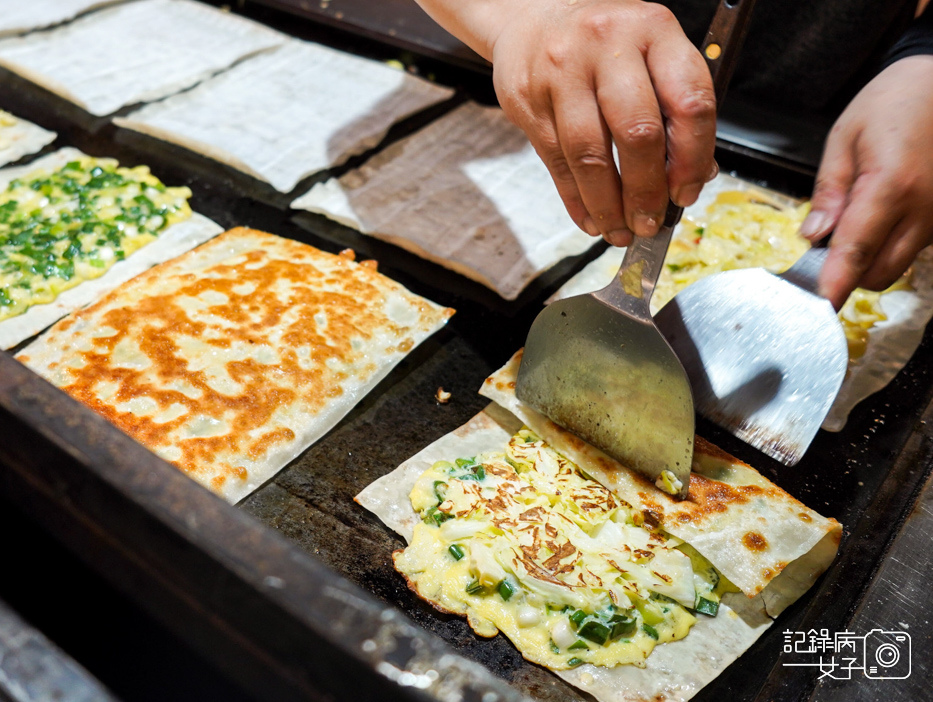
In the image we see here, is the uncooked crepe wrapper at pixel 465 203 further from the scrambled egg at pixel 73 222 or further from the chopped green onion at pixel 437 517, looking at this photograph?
the chopped green onion at pixel 437 517

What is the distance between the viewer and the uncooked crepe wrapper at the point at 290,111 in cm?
320

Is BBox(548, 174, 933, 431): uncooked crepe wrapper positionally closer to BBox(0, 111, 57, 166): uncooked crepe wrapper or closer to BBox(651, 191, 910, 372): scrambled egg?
BBox(651, 191, 910, 372): scrambled egg

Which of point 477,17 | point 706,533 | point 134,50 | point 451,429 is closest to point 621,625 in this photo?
point 706,533

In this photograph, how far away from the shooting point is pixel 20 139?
3.24 metres

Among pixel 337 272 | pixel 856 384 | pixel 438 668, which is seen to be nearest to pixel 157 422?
pixel 337 272

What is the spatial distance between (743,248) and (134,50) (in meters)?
3.26

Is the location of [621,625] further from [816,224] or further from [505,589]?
[816,224]

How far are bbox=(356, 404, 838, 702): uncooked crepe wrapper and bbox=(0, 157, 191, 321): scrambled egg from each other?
1467mm

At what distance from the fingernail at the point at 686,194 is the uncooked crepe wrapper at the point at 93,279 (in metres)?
1.89

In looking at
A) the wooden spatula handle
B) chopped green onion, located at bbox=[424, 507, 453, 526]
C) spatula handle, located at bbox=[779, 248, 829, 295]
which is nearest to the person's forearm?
the wooden spatula handle

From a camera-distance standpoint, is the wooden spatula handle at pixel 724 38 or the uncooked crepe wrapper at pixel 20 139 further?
the uncooked crepe wrapper at pixel 20 139

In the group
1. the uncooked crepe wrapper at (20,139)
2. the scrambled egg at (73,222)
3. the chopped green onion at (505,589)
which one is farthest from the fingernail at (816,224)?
the uncooked crepe wrapper at (20,139)

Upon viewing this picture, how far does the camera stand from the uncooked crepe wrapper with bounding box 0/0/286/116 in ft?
11.6

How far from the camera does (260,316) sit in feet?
8.04
